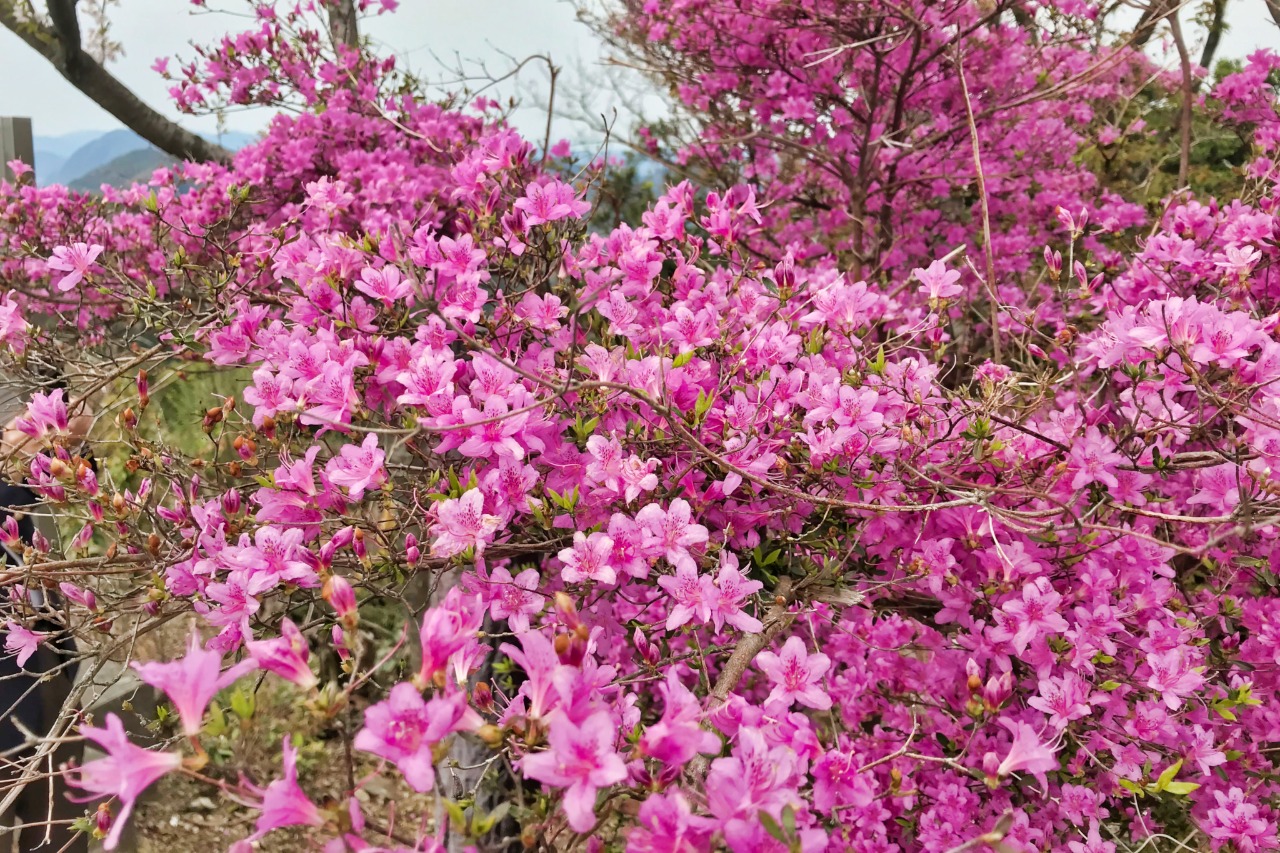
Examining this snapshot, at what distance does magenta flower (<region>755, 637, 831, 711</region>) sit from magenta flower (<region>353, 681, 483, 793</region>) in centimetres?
56

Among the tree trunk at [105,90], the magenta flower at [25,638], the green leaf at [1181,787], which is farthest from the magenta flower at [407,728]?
the tree trunk at [105,90]

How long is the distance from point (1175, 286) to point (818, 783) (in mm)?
1703

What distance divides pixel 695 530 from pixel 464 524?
39 centimetres

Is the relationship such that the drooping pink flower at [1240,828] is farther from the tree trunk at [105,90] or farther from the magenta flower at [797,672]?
the tree trunk at [105,90]

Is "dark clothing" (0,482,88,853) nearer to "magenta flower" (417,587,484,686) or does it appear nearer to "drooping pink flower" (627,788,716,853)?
"magenta flower" (417,587,484,686)

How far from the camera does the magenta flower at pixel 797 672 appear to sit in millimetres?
1195

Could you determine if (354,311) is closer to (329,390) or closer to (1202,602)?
(329,390)

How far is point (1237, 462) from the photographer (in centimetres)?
132

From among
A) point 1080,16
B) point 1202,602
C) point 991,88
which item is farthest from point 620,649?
point 1080,16

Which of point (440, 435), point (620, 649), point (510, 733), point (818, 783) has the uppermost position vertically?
point (440, 435)

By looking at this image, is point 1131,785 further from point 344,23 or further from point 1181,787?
point 344,23

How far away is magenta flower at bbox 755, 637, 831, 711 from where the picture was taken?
1.20 m

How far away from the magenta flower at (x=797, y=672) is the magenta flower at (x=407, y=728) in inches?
21.9

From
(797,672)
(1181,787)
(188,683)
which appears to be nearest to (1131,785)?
(1181,787)
